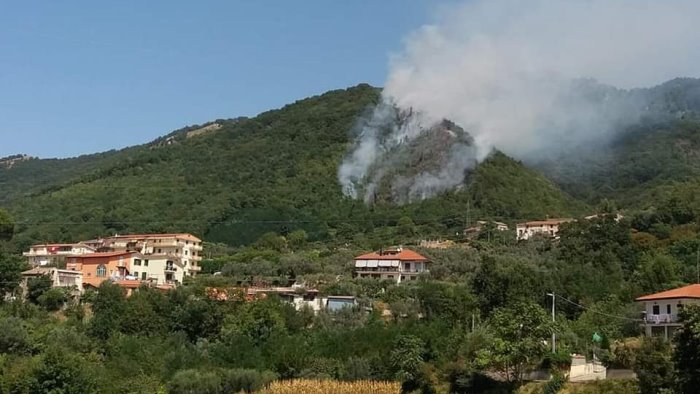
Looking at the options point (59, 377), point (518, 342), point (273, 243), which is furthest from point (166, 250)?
point (518, 342)

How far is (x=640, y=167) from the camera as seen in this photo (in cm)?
13100

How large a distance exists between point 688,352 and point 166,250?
197 feet

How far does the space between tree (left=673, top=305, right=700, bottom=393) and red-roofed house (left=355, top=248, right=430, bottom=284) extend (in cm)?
4216

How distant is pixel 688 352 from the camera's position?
2739 cm

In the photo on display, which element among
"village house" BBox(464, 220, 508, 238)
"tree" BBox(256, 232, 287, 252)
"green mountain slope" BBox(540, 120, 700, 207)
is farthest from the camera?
"green mountain slope" BBox(540, 120, 700, 207)

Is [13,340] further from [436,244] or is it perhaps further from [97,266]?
[436,244]

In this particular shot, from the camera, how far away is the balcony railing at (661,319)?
4147 cm

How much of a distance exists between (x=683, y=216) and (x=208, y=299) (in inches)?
1658

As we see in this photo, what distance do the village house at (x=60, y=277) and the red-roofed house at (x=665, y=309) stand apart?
4131cm

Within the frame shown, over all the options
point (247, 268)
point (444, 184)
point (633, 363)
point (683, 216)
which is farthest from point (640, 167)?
→ point (633, 363)

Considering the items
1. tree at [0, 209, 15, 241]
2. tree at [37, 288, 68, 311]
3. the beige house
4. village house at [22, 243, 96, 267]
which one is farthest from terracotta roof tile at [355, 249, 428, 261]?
tree at [0, 209, 15, 241]

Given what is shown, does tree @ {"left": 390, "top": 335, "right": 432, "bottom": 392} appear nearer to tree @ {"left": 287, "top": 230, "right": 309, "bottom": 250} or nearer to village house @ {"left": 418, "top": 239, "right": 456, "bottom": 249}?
village house @ {"left": 418, "top": 239, "right": 456, "bottom": 249}

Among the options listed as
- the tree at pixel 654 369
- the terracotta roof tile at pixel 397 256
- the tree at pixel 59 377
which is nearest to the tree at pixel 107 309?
the tree at pixel 59 377

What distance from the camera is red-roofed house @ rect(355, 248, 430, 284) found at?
70.4m
